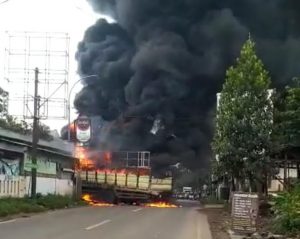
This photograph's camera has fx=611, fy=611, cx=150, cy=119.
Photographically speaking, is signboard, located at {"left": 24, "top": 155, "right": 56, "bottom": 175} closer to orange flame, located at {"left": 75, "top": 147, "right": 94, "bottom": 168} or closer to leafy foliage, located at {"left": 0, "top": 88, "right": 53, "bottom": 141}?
orange flame, located at {"left": 75, "top": 147, "right": 94, "bottom": 168}

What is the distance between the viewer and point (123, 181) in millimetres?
44656

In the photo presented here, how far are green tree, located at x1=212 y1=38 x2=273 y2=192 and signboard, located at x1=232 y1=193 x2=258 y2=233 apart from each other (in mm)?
10360

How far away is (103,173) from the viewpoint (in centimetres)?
4556

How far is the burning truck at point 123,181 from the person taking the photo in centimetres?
4441

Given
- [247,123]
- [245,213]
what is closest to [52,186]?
[247,123]

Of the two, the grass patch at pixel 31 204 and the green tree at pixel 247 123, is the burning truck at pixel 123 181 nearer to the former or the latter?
the grass patch at pixel 31 204

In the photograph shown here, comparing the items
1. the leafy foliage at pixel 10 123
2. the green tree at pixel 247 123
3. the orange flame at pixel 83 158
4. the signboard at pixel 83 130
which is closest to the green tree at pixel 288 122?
the green tree at pixel 247 123

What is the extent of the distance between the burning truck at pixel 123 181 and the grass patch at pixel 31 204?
21.5 feet

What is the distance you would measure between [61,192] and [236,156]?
15.8m

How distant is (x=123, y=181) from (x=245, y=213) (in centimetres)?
2619

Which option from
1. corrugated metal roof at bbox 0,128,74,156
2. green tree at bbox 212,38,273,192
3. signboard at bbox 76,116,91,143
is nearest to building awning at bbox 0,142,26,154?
corrugated metal roof at bbox 0,128,74,156

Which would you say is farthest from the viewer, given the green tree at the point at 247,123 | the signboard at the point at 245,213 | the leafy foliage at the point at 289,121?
the green tree at the point at 247,123

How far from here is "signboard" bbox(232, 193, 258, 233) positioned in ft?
62.0

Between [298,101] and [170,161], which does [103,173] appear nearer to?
[170,161]
